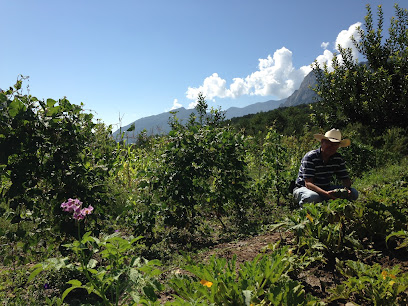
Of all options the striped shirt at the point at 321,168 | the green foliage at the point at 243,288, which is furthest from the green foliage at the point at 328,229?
the striped shirt at the point at 321,168

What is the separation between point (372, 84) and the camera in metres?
6.56

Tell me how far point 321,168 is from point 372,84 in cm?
408

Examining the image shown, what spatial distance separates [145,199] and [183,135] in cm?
107

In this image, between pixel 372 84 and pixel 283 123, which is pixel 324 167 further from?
pixel 283 123

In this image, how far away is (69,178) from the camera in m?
2.78

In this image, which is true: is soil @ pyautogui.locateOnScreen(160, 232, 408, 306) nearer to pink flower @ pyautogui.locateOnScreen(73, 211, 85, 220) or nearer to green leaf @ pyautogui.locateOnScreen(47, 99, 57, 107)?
pink flower @ pyautogui.locateOnScreen(73, 211, 85, 220)

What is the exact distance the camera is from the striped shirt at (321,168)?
3.77 m

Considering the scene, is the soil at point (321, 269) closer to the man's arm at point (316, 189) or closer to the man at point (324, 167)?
the man's arm at point (316, 189)

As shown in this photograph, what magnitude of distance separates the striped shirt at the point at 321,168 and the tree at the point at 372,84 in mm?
3406

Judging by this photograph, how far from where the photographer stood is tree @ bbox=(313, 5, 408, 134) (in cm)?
621

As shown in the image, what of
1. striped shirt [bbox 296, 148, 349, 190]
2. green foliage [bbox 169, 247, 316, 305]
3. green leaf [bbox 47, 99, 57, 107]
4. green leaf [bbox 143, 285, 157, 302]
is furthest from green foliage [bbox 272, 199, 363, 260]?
green leaf [bbox 47, 99, 57, 107]

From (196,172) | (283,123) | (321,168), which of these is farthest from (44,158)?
(283,123)

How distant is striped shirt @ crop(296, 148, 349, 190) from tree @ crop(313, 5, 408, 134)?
341 centimetres

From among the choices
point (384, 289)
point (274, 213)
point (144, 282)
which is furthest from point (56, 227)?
point (274, 213)
